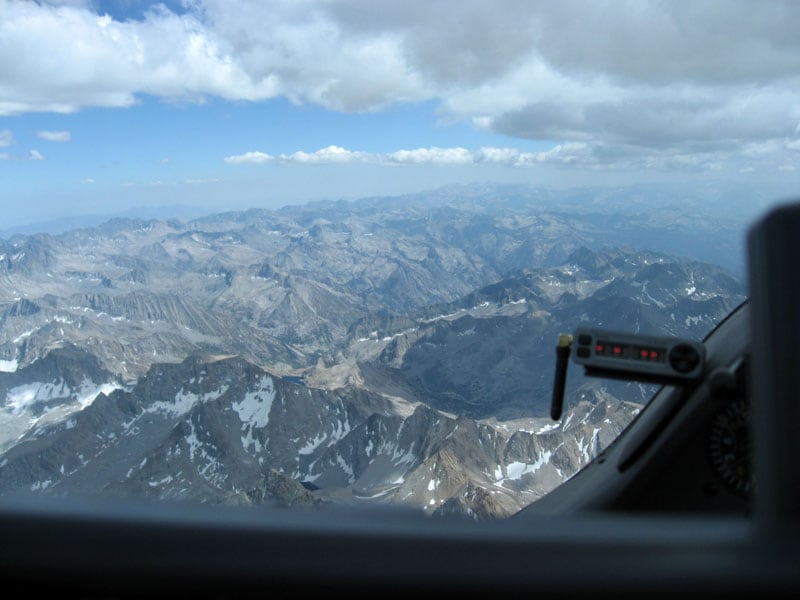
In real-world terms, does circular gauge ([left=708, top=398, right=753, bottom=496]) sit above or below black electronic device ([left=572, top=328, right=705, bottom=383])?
below

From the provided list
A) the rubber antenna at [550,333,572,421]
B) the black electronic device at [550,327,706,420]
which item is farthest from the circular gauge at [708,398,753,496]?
the rubber antenna at [550,333,572,421]

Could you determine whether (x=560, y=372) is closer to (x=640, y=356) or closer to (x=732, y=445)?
(x=640, y=356)

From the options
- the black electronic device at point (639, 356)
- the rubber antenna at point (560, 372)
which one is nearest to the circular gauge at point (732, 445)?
the black electronic device at point (639, 356)

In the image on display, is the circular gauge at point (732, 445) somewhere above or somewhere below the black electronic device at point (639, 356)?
below

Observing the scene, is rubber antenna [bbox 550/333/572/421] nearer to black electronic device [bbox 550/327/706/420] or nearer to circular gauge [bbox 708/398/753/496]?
black electronic device [bbox 550/327/706/420]

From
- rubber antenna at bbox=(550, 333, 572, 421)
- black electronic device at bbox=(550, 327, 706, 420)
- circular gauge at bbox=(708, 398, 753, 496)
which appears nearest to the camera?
circular gauge at bbox=(708, 398, 753, 496)

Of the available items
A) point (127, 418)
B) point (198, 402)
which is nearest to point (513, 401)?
Answer: point (198, 402)

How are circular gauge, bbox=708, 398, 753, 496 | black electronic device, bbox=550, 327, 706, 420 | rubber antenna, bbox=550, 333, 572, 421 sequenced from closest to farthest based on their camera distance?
circular gauge, bbox=708, 398, 753, 496 → black electronic device, bbox=550, 327, 706, 420 → rubber antenna, bbox=550, 333, 572, 421

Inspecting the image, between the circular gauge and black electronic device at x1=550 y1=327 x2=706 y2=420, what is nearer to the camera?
the circular gauge

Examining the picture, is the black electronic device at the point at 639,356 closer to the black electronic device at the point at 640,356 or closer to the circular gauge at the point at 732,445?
the black electronic device at the point at 640,356
